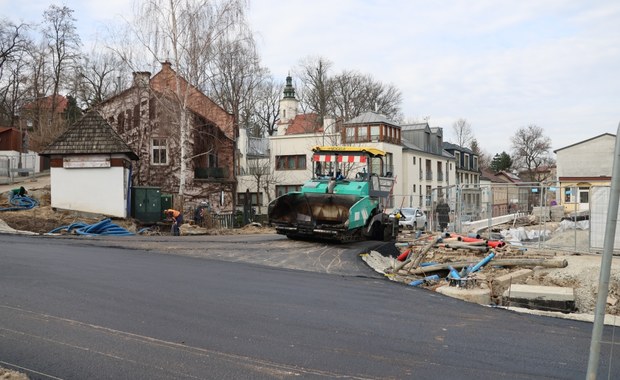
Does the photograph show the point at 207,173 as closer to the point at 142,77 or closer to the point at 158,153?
the point at 158,153

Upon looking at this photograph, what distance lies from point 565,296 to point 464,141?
96591mm

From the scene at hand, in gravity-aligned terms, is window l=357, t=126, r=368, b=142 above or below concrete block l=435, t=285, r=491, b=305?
above

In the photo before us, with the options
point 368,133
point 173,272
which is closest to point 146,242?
point 173,272

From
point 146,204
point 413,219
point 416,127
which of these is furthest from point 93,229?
point 416,127

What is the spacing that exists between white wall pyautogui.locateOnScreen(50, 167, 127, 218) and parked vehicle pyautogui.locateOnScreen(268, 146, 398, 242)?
9.16 metres

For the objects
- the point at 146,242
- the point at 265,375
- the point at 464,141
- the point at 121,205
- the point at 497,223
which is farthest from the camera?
the point at 464,141

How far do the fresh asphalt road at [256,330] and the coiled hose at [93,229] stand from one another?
26.5 feet

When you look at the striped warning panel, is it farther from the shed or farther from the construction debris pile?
the shed

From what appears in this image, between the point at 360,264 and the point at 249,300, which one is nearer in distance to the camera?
the point at 249,300

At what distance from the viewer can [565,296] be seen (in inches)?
364

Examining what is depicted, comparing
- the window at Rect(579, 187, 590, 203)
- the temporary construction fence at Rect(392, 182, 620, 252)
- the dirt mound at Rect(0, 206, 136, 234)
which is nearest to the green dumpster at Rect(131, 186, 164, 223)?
the dirt mound at Rect(0, 206, 136, 234)

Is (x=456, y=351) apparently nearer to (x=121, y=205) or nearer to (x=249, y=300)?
(x=249, y=300)

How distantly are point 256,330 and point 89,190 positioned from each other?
18.0m

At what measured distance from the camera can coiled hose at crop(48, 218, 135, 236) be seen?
18.6 meters
